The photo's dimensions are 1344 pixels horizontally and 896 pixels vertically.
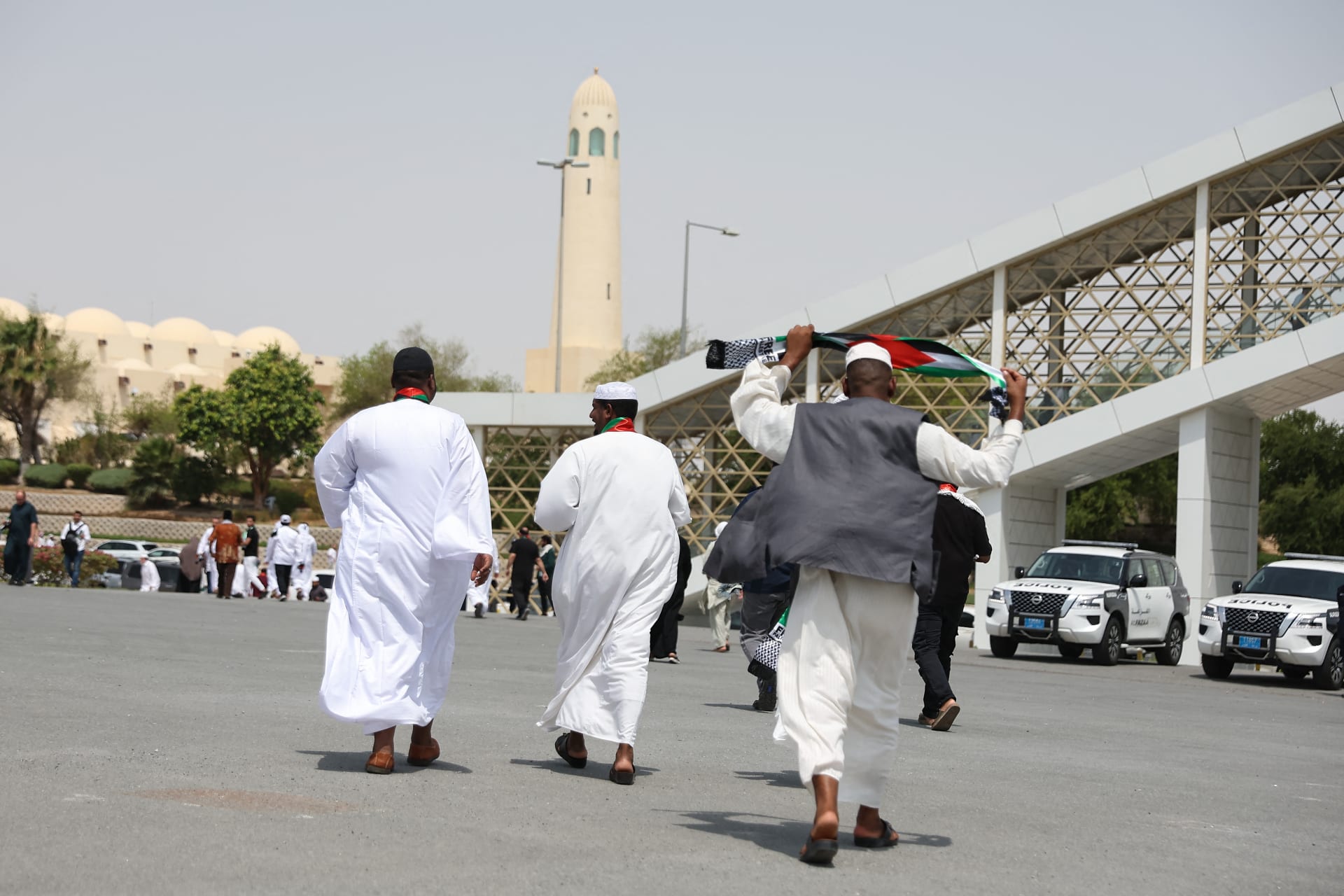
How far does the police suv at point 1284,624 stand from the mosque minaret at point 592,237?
5479 cm

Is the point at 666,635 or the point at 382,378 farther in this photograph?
the point at 382,378

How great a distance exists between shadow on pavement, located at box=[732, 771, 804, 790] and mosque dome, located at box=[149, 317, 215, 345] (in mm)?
95879

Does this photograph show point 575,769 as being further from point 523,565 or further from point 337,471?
point 523,565

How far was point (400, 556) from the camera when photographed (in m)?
7.32

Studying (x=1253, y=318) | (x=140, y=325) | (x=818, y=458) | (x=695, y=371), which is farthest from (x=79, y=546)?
(x=140, y=325)

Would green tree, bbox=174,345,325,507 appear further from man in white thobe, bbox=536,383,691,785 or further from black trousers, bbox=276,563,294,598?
man in white thobe, bbox=536,383,691,785

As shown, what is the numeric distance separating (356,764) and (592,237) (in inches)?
2806

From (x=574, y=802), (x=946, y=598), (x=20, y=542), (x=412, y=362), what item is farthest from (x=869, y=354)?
(x=20, y=542)

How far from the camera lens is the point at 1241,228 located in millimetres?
31922

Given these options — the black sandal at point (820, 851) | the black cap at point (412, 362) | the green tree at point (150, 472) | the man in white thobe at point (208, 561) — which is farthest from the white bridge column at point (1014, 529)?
the green tree at point (150, 472)

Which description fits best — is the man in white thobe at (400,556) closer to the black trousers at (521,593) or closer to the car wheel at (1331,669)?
the car wheel at (1331,669)

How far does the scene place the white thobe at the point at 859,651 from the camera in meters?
5.67

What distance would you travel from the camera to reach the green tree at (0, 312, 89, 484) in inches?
2596

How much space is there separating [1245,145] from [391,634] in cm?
2768
